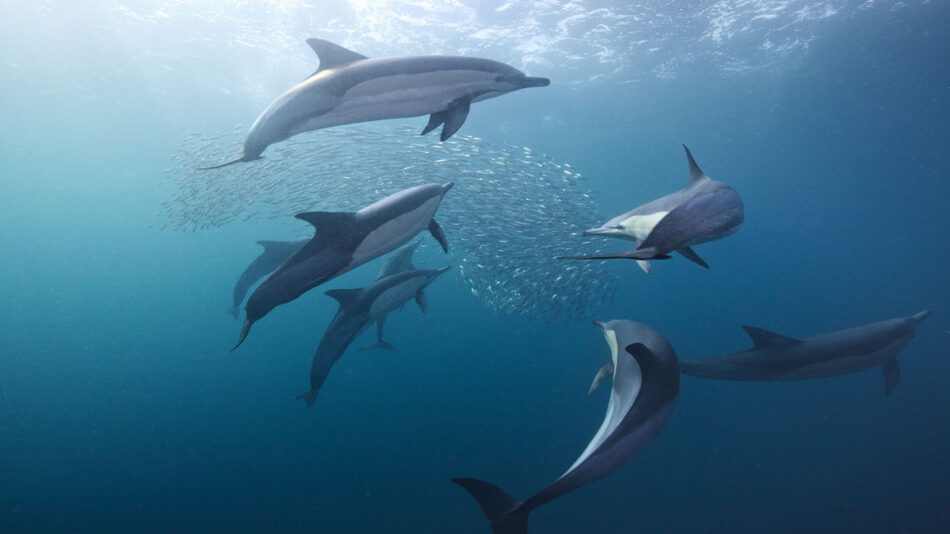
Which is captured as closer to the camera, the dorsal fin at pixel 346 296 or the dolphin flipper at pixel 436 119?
the dolphin flipper at pixel 436 119

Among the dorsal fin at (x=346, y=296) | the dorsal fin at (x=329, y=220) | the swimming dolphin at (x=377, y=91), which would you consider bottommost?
the dorsal fin at (x=346, y=296)

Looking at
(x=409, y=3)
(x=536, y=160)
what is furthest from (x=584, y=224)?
(x=409, y=3)

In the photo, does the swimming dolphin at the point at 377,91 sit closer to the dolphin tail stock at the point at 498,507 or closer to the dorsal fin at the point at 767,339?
the dolphin tail stock at the point at 498,507

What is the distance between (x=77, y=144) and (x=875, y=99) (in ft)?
231

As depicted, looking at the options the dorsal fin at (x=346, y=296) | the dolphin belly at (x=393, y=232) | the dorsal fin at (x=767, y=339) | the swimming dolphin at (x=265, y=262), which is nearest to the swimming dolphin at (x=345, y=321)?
the dorsal fin at (x=346, y=296)

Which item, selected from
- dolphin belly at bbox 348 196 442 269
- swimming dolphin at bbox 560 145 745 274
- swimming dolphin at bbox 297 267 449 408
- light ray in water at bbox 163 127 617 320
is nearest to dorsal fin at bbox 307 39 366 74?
dolphin belly at bbox 348 196 442 269

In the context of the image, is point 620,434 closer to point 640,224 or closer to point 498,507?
point 498,507

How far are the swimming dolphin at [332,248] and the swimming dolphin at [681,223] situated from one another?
1382mm

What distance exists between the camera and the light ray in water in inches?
442

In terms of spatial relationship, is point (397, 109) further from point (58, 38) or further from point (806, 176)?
point (806, 176)

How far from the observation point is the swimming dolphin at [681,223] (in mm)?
1980

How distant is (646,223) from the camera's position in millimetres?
2773

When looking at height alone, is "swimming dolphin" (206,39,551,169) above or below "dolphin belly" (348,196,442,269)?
above

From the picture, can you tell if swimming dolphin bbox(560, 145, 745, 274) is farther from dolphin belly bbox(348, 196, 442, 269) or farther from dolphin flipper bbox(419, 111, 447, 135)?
dolphin flipper bbox(419, 111, 447, 135)
